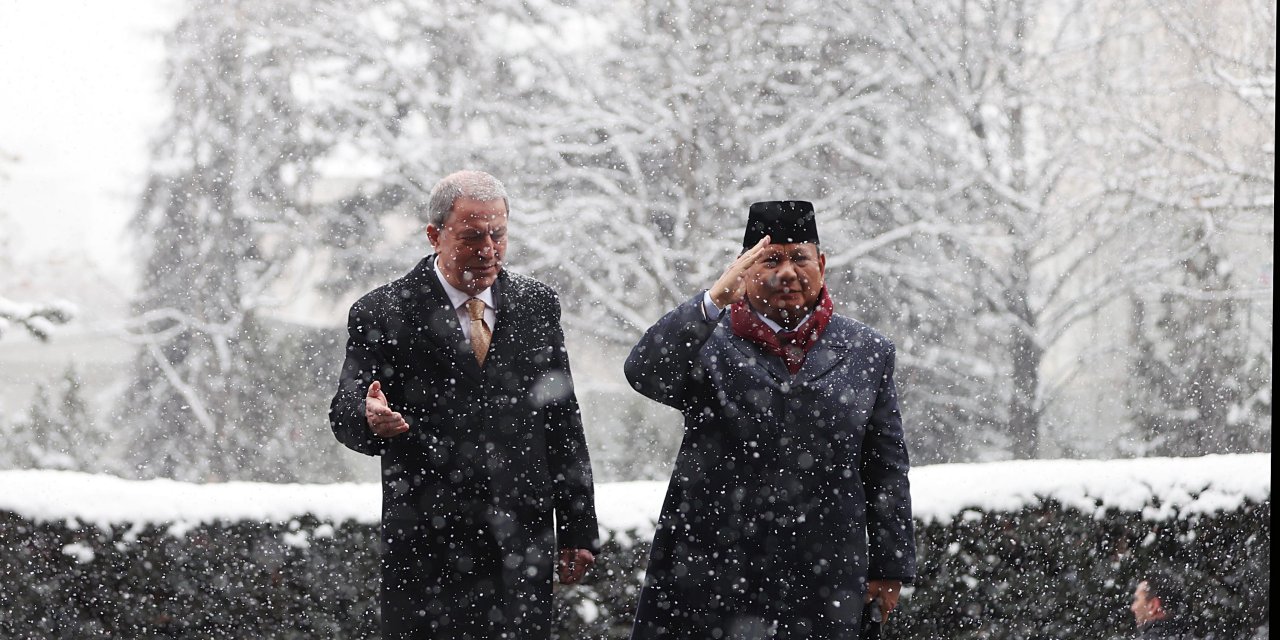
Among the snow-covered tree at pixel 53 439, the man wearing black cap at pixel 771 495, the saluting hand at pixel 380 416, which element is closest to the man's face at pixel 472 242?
the saluting hand at pixel 380 416

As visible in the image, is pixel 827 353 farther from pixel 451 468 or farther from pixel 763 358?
pixel 451 468

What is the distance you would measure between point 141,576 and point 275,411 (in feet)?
23.8

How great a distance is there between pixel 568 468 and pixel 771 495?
21.9 inches

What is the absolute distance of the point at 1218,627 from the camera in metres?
6.08

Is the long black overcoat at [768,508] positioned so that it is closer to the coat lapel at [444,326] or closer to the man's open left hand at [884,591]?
the man's open left hand at [884,591]

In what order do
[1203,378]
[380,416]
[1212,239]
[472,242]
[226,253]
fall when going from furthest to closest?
1. [226,253]
2. [1203,378]
3. [1212,239]
4. [472,242]
5. [380,416]

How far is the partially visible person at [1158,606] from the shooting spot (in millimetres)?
5746

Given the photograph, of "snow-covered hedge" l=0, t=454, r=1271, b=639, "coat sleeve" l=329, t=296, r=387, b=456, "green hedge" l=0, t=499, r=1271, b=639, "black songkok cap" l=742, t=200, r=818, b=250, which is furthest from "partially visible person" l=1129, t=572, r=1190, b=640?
"coat sleeve" l=329, t=296, r=387, b=456

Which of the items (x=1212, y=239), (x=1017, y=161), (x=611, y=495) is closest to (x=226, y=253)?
(x=1017, y=161)

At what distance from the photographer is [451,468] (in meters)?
3.18

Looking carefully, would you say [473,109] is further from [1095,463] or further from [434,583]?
[434,583]

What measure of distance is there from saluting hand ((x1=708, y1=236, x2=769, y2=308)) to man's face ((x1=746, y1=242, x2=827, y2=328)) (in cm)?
3

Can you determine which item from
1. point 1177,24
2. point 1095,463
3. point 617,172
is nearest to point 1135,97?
point 1177,24

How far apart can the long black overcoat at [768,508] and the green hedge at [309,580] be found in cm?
172
